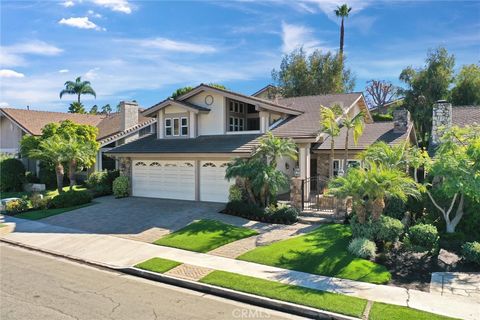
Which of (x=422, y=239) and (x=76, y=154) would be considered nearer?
(x=422, y=239)

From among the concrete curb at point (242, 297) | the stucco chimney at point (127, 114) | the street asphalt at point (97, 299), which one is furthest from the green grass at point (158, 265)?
the stucco chimney at point (127, 114)

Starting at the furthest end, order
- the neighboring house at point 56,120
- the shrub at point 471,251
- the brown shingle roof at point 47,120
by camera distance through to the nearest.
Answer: the brown shingle roof at point 47,120
the neighboring house at point 56,120
the shrub at point 471,251

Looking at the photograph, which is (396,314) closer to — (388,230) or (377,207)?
(388,230)

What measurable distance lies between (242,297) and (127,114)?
2464cm

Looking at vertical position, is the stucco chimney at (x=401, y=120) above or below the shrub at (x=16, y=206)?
above

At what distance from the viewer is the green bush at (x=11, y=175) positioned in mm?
28734

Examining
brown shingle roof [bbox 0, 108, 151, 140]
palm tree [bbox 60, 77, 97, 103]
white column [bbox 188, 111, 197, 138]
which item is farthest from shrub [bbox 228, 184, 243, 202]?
palm tree [bbox 60, 77, 97, 103]

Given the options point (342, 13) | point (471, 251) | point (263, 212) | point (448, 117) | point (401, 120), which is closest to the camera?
point (471, 251)

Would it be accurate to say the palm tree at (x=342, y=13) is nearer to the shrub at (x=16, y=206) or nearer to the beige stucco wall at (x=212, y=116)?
the beige stucco wall at (x=212, y=116)

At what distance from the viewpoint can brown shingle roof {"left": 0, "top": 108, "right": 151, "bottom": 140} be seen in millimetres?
31591

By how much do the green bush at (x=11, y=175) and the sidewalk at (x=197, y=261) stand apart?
11.2m

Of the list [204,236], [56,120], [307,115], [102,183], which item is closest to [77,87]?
[56,120]

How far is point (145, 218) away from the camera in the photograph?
719 inches

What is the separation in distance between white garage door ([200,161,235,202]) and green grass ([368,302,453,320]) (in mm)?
12489
